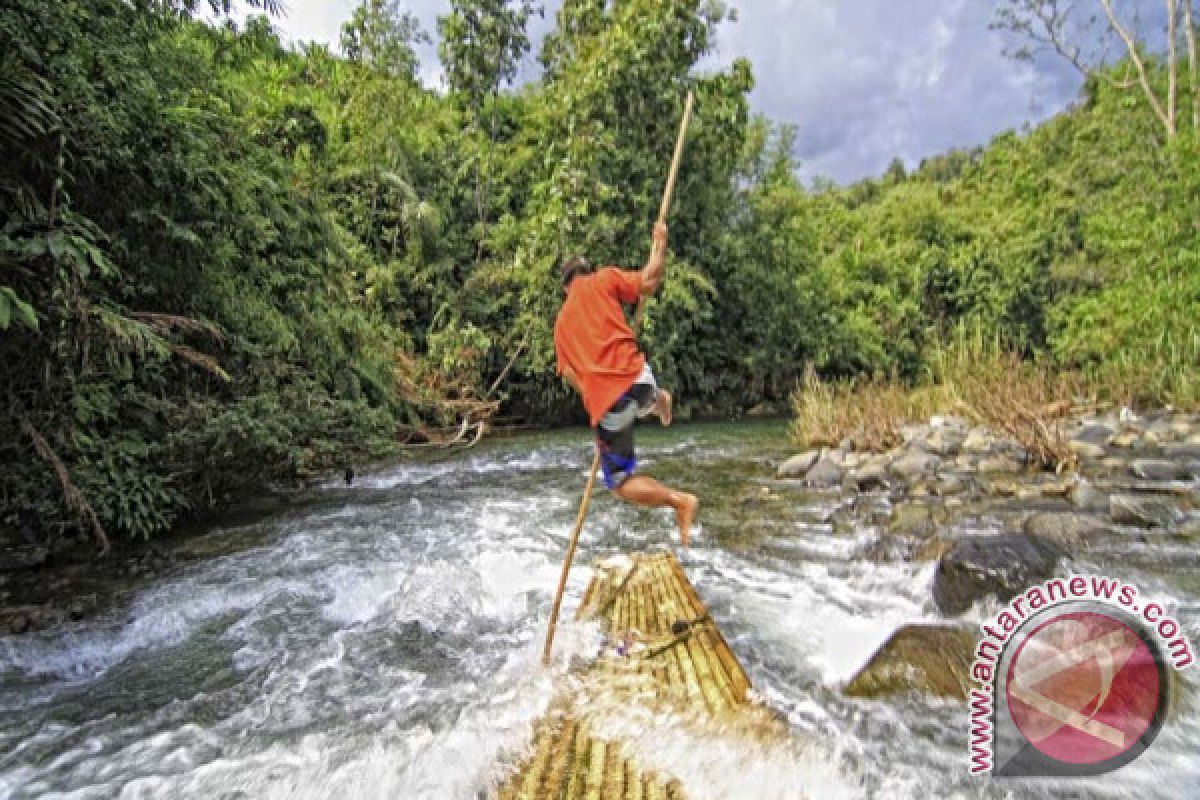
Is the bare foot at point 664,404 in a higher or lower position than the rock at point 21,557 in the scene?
higher

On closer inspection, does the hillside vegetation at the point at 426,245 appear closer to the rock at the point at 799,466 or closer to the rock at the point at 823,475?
the rock at the point at 799,466

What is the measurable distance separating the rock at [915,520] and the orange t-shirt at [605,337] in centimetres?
297

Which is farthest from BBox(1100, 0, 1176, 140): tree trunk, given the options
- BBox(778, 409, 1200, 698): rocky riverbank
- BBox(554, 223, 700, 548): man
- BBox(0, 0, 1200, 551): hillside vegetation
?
BBox(554, 223, 700, 548): man

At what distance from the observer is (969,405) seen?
880cm

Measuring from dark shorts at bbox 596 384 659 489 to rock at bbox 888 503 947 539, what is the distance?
8.89ft

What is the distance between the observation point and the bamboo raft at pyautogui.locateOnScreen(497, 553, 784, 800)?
185 centimetres

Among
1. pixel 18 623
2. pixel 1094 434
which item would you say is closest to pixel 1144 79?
pixel 1094 434

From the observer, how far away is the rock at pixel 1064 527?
4473mm

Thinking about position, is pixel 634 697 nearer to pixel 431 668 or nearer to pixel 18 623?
pixel 431 668

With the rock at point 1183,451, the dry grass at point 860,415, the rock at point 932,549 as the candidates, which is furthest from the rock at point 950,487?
the rock at point 1183,451


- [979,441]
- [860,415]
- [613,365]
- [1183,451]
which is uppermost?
[613,365]

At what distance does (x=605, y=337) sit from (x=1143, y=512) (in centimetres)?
457

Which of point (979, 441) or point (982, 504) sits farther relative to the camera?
point (979, 441)

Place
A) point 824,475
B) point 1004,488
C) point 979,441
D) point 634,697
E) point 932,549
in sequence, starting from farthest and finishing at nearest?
point 979,441 → point 824,475 → point 1004,488 → point 932,549 → point 634,697
